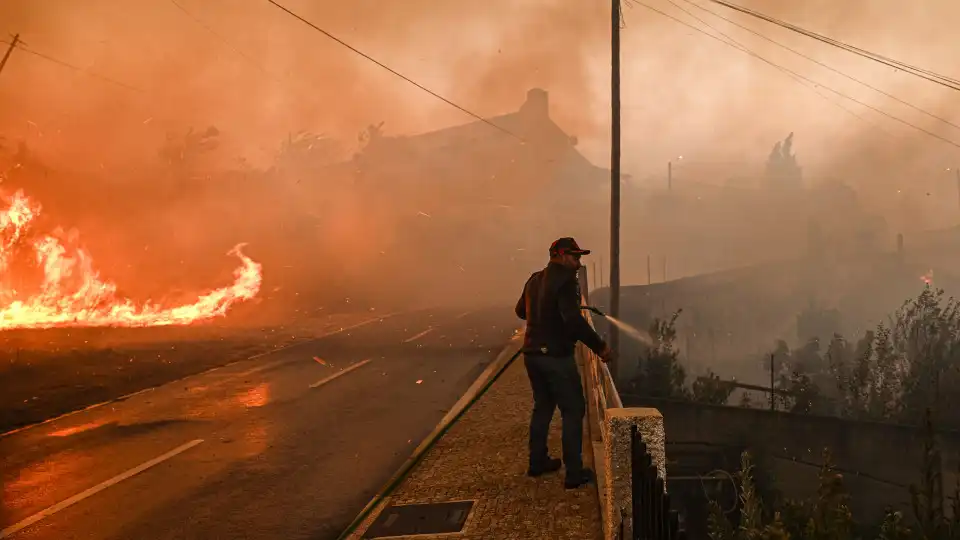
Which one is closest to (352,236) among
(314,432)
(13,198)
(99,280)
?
(99,280)

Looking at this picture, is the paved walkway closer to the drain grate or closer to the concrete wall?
the drain grate

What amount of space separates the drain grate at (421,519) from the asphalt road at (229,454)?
43 cm

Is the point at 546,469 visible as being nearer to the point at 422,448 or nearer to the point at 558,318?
the point at 558,318

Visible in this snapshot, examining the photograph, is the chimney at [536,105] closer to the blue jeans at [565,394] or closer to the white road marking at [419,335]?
the white road marking at [419,335]

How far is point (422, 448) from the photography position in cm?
709

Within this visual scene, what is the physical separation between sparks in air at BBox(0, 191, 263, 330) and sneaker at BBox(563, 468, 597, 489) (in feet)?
66.1

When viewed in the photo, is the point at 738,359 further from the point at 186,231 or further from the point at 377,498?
the point at 377,498

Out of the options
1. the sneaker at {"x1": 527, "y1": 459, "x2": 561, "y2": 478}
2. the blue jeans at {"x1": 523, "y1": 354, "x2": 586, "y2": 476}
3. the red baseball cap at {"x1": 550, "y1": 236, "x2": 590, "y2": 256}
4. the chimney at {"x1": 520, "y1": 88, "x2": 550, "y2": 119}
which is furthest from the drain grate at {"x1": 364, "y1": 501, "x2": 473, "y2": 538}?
the chimney at {"x1": 520, "y1": 88, "x2": 550, "y2": 119}

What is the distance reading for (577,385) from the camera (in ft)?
17.6

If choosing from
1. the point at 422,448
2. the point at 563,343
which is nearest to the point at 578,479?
the point at 563,343

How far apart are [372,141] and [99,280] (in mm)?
45599

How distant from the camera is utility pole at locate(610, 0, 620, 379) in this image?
47.6ft

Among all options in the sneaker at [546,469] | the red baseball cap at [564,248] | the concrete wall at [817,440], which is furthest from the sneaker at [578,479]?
the concrete wall at [817,440]

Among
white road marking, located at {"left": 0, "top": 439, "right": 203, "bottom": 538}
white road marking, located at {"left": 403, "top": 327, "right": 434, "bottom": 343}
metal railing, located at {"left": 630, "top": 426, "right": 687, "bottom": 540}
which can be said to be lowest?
white road marking, located at {"left": 0, "top": 439, "right": 203, "bottom": 538}
